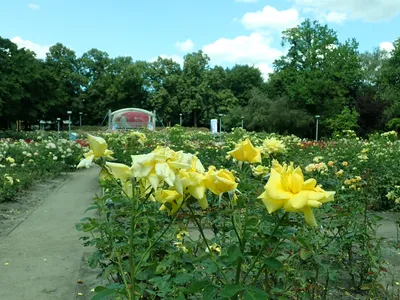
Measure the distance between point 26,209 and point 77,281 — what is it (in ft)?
12.6

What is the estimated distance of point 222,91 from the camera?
5925cm

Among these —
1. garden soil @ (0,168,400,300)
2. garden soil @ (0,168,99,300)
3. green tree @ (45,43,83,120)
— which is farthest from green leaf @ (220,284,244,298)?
green tree @ (45,43,83,120)

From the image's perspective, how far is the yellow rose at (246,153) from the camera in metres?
1.50

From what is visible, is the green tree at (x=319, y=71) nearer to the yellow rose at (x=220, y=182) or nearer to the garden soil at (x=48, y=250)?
the garden soil at (x=48, y=250)

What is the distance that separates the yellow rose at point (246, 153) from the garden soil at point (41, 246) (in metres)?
2.13

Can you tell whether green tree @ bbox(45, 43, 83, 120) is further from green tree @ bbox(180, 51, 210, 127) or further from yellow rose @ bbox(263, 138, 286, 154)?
yellow rose @ bbox(263, 138, 286, 154)

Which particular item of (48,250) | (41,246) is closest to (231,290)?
(48,250)

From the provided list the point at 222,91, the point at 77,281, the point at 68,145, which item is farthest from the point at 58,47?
the point at 77,281

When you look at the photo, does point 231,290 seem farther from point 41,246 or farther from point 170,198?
point 41,246

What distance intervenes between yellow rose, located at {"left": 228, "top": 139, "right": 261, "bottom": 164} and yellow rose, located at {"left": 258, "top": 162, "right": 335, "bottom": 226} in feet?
1.29

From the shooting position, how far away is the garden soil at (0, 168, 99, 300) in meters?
3.31

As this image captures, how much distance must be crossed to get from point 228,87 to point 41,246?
59.7 m

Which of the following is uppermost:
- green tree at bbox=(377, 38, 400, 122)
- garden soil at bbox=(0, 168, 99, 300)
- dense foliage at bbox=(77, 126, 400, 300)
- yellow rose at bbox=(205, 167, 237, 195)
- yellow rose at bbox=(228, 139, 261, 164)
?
green tree at bbox=(377, 38, 400, 122)

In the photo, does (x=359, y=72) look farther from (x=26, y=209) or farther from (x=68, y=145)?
(x=26, y=209)
